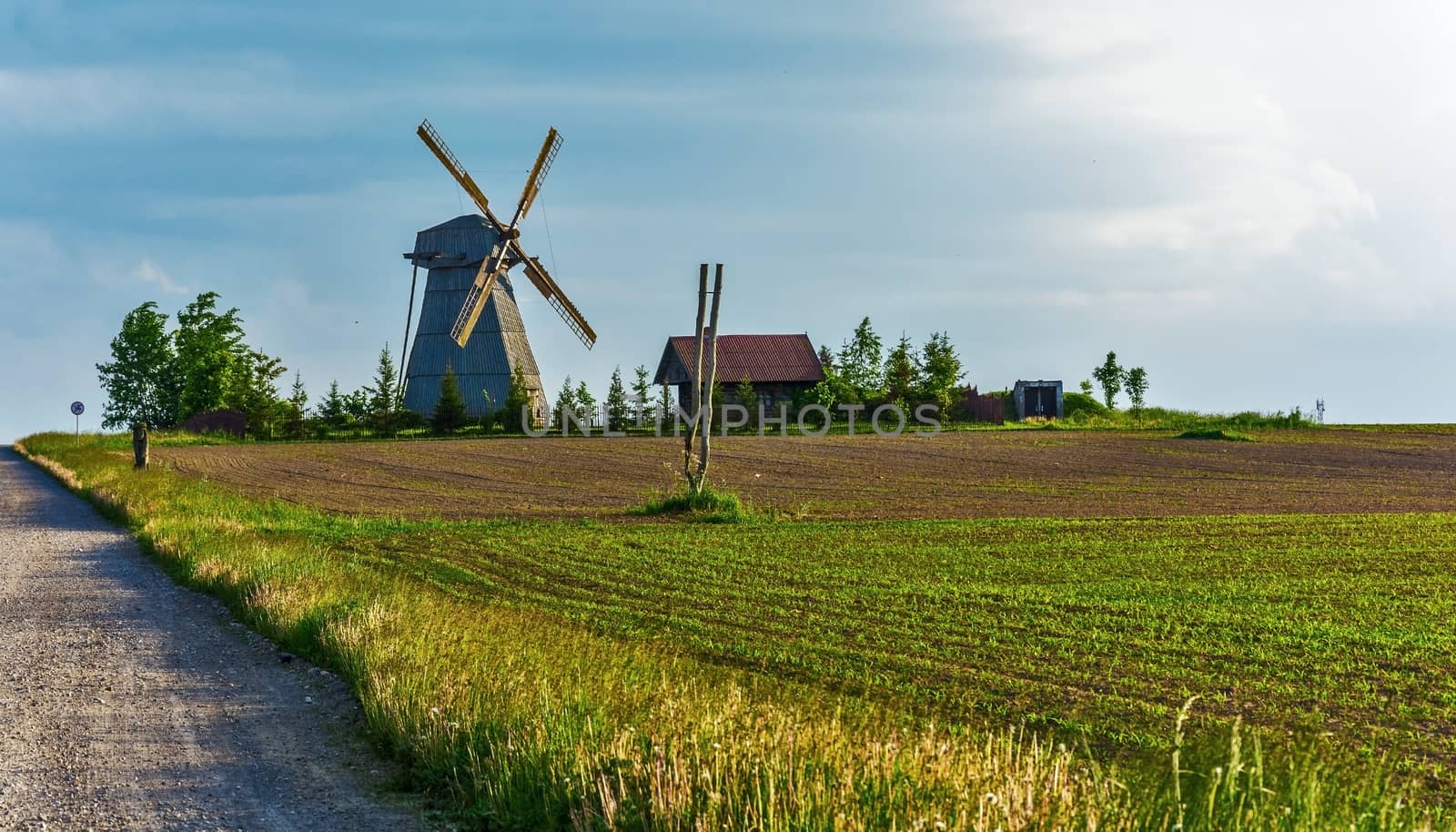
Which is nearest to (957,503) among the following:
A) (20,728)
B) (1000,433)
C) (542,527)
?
(542,527)

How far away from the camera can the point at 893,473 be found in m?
35.0

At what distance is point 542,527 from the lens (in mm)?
21781

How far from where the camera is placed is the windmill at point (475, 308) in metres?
50.9

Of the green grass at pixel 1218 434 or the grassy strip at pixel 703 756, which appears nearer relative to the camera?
the grassy strip at pixel 703 756

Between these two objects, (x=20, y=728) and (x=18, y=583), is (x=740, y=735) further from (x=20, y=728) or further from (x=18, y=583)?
(x=18, y=583)

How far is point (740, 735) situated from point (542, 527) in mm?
16287

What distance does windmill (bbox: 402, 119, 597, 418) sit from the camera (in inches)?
2005

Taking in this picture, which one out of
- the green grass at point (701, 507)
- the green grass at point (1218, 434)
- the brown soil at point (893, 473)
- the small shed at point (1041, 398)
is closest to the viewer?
the green grass at point (701, 507)

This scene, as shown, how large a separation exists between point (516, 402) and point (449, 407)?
3269mm

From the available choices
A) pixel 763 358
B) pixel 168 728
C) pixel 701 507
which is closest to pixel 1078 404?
pixel 763 358

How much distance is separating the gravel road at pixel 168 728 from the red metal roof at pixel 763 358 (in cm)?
4999

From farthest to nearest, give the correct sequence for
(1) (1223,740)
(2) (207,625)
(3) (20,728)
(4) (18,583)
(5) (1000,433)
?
(5) (1000,433) < (4) (18,583) < (2) (207,625) < (3) (20,728) < (1) (1223,740)

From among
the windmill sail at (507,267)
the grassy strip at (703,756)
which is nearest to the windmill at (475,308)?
the windmill sail at (507,267)

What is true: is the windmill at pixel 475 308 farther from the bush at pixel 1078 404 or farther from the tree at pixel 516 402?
the bush at pixel 1078 404
